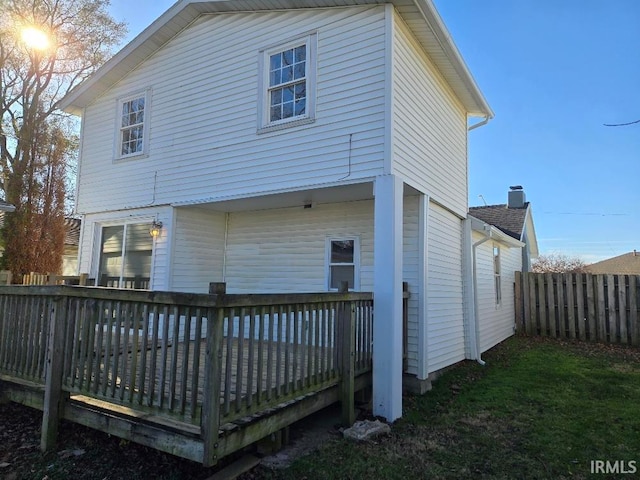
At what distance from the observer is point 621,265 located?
110 feet

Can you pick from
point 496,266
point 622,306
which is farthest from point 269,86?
point 622,306

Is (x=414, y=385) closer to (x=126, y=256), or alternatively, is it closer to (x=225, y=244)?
(x=225, y=244)

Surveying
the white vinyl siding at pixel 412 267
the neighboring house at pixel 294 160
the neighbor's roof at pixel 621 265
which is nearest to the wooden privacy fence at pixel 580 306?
the neighboring house at pixel 294 160

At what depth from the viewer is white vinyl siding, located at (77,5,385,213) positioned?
19.8ft

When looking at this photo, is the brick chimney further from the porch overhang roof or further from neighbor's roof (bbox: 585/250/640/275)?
neighbor's roof (bbox: 585/250/640/275)

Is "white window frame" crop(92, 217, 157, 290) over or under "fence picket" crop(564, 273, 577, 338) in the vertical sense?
over

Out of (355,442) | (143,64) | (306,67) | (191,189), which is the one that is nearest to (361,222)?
(306,67)

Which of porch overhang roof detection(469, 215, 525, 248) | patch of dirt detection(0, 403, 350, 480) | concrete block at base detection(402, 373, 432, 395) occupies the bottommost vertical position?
patch of dirt detection(0, 403, 350, 480)

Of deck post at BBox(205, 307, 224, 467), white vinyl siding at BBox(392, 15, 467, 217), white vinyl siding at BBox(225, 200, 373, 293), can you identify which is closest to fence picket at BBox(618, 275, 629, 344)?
white vinyl siding at BBox(392, 15, 467, 217)

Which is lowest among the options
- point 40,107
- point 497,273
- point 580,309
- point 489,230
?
point 580,309

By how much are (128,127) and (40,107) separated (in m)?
13.3

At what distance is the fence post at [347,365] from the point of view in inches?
199

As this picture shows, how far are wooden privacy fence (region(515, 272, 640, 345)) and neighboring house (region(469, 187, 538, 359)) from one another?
49 cm

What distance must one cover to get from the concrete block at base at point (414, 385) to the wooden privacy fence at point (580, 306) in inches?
278
